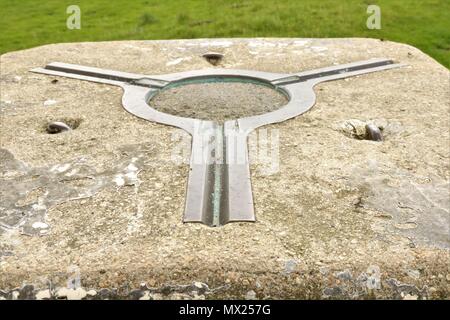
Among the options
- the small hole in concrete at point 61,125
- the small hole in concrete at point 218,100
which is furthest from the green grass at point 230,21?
the small hole in concrete at point 61,125

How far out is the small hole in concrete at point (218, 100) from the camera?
3895 millimetres

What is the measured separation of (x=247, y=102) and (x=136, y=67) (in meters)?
1.50

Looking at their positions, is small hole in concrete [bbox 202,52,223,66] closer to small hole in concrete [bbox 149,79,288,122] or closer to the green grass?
A: small hole in concrete [bbox 149,79,288,122]

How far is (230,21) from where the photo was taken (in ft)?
27.5

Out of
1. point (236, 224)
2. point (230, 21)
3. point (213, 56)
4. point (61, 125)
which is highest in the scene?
point (230, 21)

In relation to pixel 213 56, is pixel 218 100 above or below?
below

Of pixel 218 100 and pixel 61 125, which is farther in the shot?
pixel 218 100

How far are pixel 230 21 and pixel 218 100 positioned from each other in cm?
461

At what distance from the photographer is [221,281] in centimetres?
218

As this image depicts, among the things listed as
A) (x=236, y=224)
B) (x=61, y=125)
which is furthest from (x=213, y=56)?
(x=236, y=224)

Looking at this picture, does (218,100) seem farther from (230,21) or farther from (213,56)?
(230,21)

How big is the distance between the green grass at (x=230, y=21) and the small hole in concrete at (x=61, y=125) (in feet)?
13.8

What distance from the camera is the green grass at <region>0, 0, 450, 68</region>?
769cm
